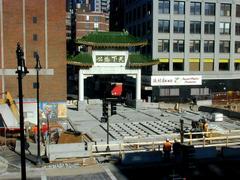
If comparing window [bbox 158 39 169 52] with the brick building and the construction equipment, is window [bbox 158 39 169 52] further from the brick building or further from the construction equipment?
the construction equipment

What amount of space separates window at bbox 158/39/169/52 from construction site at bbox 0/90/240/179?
54.7 ft

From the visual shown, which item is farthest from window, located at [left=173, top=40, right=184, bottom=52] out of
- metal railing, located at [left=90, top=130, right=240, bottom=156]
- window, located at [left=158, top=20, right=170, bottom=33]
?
metal railing, located at [left=90, top=130, right=240, bottom=156]

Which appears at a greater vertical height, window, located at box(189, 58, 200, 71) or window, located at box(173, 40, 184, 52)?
window, located at box(173, 40, 184, 52)

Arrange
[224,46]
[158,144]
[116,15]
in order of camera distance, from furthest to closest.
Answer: [116,15] < [224,46] < [158,144]

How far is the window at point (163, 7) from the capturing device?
226 ft

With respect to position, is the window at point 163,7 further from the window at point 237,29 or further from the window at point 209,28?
the window at point 237,29

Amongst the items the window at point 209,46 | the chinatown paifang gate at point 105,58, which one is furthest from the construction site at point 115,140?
the window at point 209,46

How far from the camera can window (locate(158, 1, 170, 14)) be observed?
2709 inches

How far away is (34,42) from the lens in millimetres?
44188

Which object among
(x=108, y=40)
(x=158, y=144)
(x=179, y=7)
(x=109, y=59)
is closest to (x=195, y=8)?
(x=179, y=7)

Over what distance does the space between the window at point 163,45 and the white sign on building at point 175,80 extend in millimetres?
5192

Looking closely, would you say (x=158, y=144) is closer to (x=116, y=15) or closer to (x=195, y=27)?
(x=195, y=27)

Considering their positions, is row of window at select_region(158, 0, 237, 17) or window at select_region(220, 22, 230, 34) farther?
window at select_region(220, 22, 230, 34)

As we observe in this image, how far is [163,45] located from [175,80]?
677 centimetres
